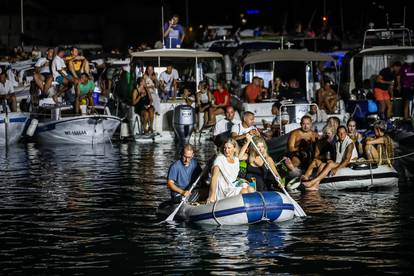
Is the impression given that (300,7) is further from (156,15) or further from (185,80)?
(185,80)

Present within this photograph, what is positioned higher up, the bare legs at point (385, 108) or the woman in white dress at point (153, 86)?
the woman in white dress at point (153, 86)

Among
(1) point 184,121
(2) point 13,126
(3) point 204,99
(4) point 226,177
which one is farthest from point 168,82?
(4) point 226,177

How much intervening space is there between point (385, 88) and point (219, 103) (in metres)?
4.96

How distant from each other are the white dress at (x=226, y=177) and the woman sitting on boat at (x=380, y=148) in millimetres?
5184

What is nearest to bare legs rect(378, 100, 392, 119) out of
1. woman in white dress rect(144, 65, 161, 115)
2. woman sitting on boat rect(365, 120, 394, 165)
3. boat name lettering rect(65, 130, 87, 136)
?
woman in white dress rect(144, 65, 161, 115)

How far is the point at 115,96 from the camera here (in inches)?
1526

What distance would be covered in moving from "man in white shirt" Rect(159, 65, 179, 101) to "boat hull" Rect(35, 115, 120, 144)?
86.3 inches

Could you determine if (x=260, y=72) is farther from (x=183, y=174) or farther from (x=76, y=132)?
(x=183, y=174)

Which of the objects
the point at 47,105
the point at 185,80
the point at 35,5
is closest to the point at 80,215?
the point at 47,105

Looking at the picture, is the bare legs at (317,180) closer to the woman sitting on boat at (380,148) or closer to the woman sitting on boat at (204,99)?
the woman sitting on boat at (380,148)

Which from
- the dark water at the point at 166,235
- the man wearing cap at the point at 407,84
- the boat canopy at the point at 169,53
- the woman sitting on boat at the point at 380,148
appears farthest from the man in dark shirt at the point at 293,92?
the woman sitting on boat at the point at 380,148

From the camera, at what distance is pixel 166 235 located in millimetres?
17984

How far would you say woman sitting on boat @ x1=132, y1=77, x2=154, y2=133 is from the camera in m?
35.7

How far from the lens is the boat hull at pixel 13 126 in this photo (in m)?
34.8
